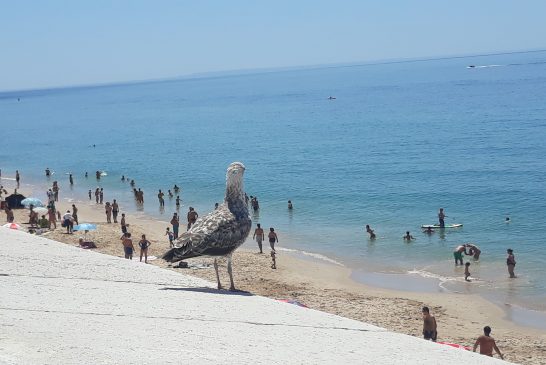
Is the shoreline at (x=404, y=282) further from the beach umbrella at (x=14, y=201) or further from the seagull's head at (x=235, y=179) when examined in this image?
the seagull's head at (x=235, y=179)

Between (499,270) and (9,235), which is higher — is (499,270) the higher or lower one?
the lower one

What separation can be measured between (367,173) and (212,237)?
1871 inches

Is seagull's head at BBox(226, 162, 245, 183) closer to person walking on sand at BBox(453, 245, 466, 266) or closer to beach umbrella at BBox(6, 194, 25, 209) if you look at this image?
person walking on sand at BBox(453, 245, 466, 266)

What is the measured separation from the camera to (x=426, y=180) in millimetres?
50688

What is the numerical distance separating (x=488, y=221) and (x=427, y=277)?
11.4 meters

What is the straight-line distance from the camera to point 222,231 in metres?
10.0

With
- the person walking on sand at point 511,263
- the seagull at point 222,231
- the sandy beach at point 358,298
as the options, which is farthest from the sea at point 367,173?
the seagull at point 222,231

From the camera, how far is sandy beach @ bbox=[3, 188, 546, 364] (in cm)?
1917

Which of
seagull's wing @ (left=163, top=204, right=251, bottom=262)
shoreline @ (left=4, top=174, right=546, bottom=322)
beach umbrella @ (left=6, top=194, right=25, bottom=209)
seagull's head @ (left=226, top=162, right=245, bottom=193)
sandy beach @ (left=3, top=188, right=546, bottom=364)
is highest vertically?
seagull's head @ (left=226, top=162, right=245, bottom=193)

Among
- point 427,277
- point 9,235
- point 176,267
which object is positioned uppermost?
point 9,235

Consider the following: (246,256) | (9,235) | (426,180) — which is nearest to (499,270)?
(246,256)

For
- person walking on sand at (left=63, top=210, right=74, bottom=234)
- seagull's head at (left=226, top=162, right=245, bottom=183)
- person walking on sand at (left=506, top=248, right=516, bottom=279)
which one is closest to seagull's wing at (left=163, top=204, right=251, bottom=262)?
seagull's head at (left=226, top=162, right=245, bottom=183)

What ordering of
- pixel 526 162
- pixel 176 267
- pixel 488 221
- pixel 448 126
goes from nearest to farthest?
pixel 176 267
pixel 488 221
pixel 526 162
pixel 448 126

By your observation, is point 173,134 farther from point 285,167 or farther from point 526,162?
point 526,162
